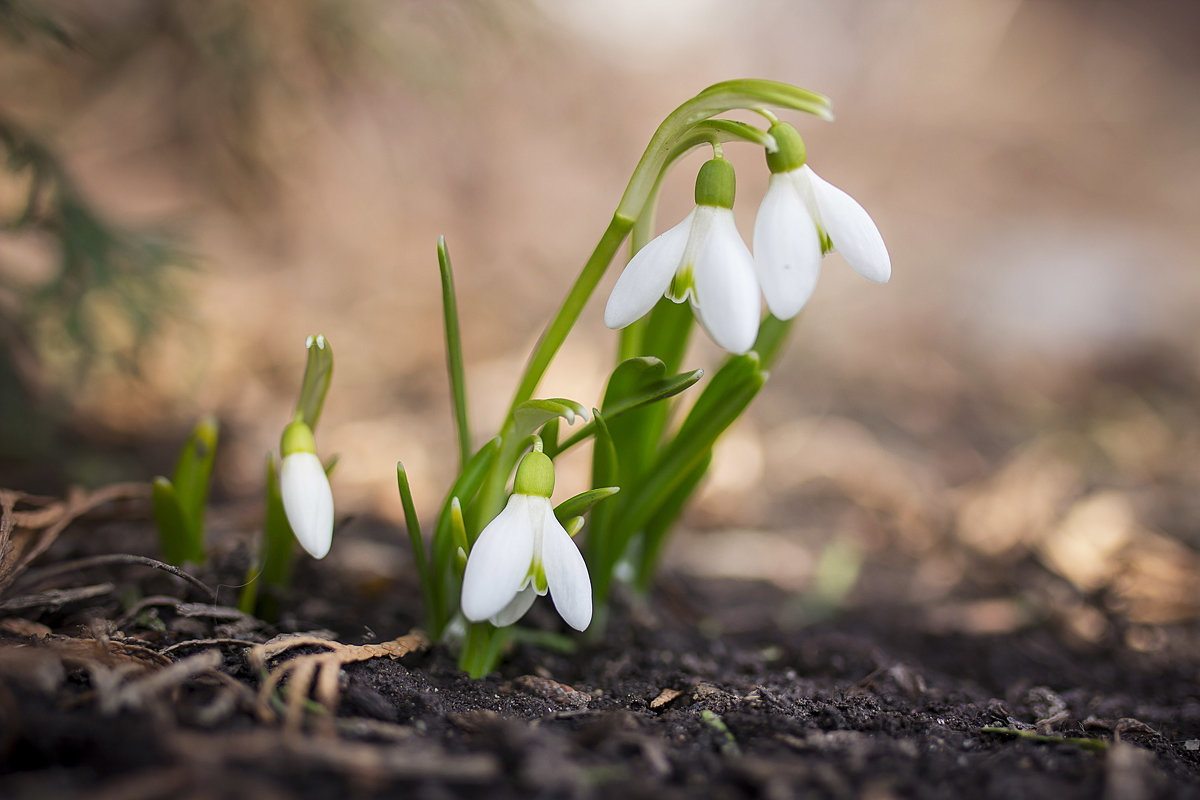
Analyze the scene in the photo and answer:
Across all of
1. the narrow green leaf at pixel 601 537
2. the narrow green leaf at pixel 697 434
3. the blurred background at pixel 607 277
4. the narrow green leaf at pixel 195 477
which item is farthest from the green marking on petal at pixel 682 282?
the blurred background at pixel 607 277

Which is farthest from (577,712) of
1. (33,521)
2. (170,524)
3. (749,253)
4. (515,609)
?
(33,521)

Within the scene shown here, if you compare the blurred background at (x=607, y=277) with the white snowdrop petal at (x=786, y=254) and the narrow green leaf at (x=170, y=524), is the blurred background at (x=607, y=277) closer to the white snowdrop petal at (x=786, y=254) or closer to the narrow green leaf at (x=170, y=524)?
the narrow green leaf at (x=170, y=524)

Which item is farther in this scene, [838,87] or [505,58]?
[838,87]

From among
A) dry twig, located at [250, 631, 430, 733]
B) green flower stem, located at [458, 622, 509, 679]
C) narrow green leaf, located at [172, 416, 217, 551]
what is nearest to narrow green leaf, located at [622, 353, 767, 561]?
green flower stem, located at [458, 622, 509, 679]

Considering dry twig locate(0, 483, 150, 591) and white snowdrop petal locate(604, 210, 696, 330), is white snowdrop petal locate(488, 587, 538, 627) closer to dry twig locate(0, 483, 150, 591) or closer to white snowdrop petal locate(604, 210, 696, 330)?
white snowdrop petal locate(604, 210, 696, 330)

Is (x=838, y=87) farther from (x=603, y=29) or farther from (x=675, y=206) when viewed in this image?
(x=675, y=206)

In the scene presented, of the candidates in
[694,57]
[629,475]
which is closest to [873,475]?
[629,475]
